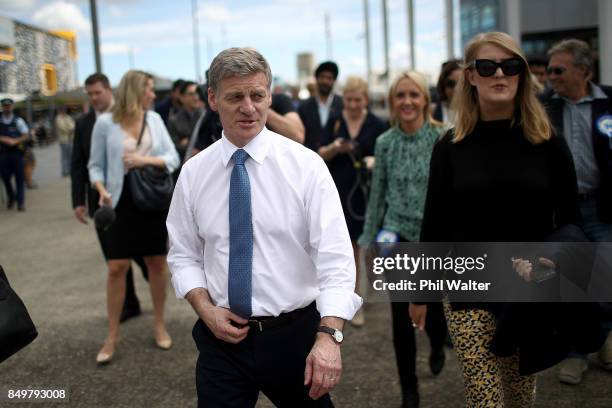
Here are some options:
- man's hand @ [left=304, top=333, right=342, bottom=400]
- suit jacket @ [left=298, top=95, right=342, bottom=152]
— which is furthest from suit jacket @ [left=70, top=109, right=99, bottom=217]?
man's hand @ [left=304, top=333, right=342, bottom=400]

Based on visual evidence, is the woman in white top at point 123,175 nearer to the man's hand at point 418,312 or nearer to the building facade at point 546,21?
the man's hand at point 418,312

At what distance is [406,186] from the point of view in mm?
3938

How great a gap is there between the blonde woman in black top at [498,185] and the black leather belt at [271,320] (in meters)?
0.79

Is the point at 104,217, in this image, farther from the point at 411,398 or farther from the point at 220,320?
the point at 220,320

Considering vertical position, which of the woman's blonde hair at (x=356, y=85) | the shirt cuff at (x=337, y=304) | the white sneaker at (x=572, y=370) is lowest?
the white sneaker at (x=572, y=370)

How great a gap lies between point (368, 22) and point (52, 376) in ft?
77.3

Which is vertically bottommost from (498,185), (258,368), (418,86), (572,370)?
(572,370)

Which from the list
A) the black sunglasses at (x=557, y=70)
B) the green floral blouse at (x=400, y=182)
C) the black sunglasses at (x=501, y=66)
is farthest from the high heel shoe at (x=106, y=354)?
the black sunglasses at (x=557, y=70)

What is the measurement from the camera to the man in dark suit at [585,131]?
387 centimetres

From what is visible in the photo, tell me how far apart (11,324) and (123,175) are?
246 centimetres

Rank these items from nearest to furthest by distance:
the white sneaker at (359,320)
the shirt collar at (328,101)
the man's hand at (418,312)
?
the man's hand at (418,312)
the white sneaker at (359,320)
the shirt collar at (328,101)

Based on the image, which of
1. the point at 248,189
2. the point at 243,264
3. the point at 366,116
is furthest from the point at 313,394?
the point at 366,116

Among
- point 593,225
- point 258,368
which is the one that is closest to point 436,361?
point 593,225

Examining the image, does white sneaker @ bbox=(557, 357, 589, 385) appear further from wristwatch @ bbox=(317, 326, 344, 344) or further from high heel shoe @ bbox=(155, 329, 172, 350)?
high heel shoe @ bbox=(155, 329, 172, 350)
